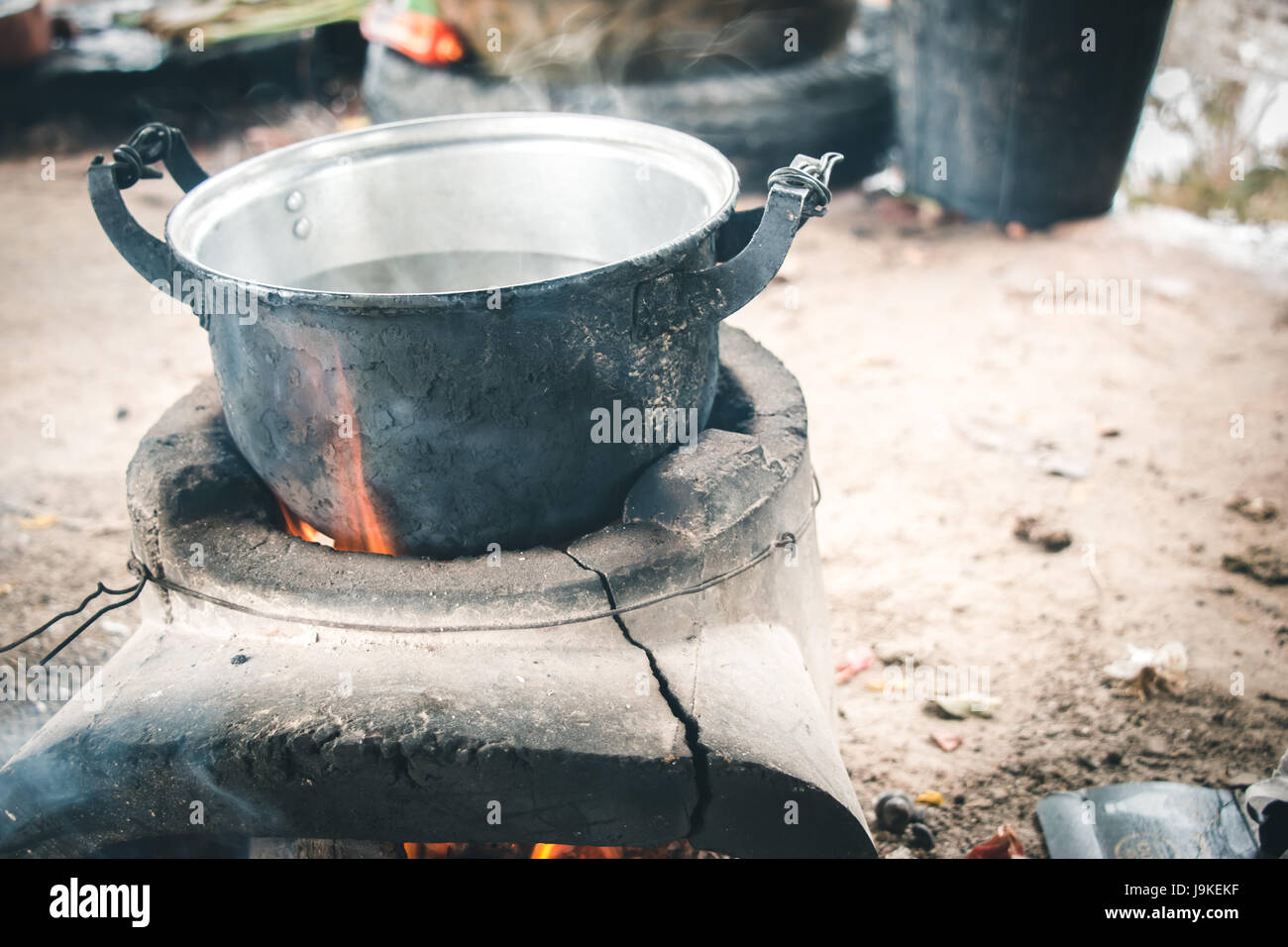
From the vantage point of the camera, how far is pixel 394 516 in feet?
5.93

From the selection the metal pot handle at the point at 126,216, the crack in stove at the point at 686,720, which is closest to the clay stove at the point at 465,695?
the crack in stove at the point at 686,720

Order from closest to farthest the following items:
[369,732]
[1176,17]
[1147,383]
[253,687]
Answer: [369,732]
[253,687]
[1147,383]
[1176,17]

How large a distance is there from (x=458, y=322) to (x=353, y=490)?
0.42 m

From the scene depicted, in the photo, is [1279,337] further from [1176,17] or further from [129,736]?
[129,736]

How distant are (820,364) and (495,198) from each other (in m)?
2.30

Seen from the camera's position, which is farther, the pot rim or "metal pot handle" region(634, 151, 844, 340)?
"metal pot handle" region(634, 151, 844, 340)

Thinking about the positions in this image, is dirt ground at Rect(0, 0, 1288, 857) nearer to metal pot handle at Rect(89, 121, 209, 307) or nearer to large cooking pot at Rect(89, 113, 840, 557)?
large cooking pot at Rect(89, 113, 840, 557)

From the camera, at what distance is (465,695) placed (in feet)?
5.38

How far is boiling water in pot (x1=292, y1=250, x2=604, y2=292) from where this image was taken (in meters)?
2.33

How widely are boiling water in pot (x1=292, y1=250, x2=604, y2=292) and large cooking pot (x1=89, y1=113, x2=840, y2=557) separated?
0.25ft

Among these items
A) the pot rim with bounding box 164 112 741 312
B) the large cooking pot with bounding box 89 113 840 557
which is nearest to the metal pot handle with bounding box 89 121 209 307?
the large cooking pot with bounding box 89 113 840 557

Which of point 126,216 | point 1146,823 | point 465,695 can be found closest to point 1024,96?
point 1146,823

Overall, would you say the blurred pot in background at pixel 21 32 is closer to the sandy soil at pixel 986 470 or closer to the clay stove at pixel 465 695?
the sandy soil at pixel 986 470

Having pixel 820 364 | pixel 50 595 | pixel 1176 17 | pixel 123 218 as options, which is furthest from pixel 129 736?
pixel 1176 17
